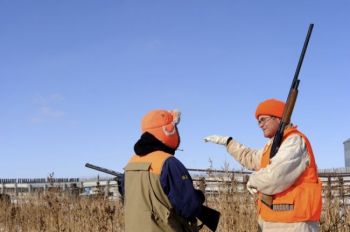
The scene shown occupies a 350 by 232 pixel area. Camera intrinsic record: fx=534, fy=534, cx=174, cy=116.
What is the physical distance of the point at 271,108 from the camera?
3.99 m

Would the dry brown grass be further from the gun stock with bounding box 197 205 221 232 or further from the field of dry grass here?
the gun stock with bounding box 197 205 221 232

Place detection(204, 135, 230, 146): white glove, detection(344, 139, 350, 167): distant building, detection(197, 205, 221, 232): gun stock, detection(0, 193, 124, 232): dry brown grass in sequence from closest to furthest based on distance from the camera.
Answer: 1. detection(197, 205, 221, 232): gun stock
2. detection(204, 135, 230, 146): white glove
3. detection(0, 193, 124, 232): dry brown grass
4. detection(344, 139, 350, 167): distant building

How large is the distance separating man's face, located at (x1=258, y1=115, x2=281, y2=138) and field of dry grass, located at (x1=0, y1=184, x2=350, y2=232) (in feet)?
8.60

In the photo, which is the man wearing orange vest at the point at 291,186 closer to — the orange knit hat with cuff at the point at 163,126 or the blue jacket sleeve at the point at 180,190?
the blue jacket sleeve at the point at 180,190

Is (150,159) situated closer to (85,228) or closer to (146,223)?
(146,223)

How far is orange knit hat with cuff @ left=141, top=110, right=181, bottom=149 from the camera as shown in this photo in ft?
12.5

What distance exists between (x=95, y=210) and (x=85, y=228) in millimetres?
576

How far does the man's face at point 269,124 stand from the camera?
4.01 meters

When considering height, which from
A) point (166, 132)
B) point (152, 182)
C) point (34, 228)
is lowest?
point (34, 228)

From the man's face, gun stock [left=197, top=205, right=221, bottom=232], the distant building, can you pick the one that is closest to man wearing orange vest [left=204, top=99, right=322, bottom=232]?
the man's face

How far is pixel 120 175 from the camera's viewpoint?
5340mm

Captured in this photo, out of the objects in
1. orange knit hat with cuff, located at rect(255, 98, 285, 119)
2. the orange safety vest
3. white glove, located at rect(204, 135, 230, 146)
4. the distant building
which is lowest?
the orange safety vest

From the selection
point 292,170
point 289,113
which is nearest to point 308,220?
point 292,170

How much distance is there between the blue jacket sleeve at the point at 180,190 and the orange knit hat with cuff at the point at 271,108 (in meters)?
0.80
